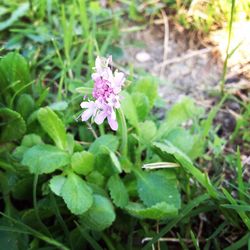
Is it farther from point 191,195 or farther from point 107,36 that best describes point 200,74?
point 191,195

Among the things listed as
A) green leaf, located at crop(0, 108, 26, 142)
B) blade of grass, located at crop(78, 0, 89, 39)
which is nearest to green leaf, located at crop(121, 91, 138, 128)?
green leaf, located at crop(0, 108, 26, 142)

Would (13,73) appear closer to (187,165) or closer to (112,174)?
(112,174)

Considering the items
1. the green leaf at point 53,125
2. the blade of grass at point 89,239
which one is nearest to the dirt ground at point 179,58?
the green leaf at point 53,125

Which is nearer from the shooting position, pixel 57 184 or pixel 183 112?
pixel 57 184

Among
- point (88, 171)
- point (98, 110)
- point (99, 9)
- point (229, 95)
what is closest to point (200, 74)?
point (229, 95)

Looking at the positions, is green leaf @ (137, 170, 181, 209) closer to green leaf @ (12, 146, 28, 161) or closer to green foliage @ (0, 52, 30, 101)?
green leaf @ (12, 146, 28, 161)

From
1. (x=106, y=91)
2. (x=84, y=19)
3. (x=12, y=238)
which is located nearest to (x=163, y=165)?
(x=106, y=91)

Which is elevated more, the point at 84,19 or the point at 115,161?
the point at 84,19

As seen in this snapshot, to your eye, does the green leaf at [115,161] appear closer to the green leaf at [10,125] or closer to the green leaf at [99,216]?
the green leaf at [99,216]
